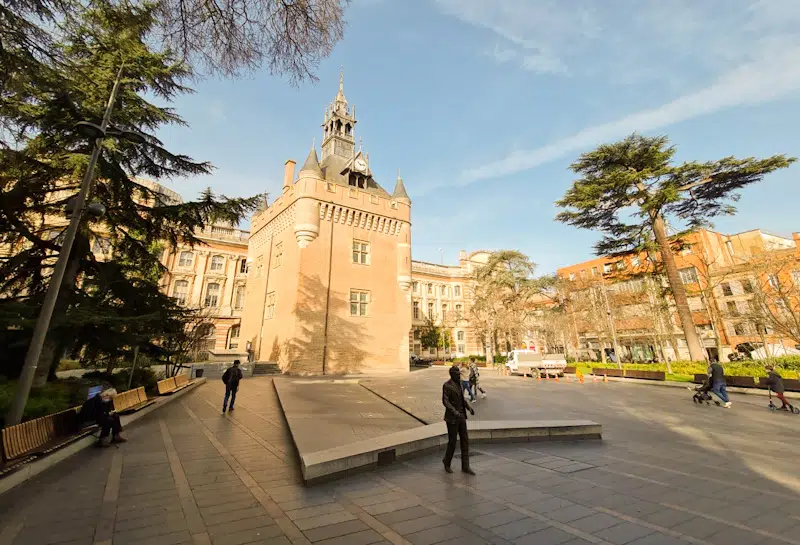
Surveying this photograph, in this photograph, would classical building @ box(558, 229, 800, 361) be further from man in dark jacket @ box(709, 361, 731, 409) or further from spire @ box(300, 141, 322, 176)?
spire @ box(300, 141, 322, 176)

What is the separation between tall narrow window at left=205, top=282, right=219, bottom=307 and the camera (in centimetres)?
3791

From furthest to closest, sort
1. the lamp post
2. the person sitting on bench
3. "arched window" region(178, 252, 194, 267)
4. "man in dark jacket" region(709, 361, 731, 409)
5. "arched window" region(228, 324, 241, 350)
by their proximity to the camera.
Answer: "arched window" region(178, 252, 194, 267) → "arched window" region(228, 324, 241, 350) → "man in dark jacket" region(709, 361, 731, 409) → the person sitting on bench → the lamp post

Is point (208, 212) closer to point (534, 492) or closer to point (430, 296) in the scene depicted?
point (534, 492)

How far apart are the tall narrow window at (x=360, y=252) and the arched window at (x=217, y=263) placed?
20338mm

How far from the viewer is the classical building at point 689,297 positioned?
25.6 m

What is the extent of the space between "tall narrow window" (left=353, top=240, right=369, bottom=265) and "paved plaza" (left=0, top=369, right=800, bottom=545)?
20140 mm

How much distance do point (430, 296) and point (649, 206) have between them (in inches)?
1329

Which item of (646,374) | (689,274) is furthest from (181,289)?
(689,274)

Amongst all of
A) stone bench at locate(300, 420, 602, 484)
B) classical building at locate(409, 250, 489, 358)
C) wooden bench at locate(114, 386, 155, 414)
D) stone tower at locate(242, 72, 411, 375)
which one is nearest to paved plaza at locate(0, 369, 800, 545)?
stone bench at locate(300, 420, 602, 484)

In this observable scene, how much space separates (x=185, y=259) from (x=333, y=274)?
2200 centimetres

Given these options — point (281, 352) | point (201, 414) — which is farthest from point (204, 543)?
point (281, 352)

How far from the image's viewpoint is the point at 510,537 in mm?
3297

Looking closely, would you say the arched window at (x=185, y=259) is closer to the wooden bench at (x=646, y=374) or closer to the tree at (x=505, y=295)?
the tree at (x=505, y=295)

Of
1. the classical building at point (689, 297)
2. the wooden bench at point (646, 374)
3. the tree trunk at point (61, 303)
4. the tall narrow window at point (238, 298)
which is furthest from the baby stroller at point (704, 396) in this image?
the tall narrow window at point (238, 298)
